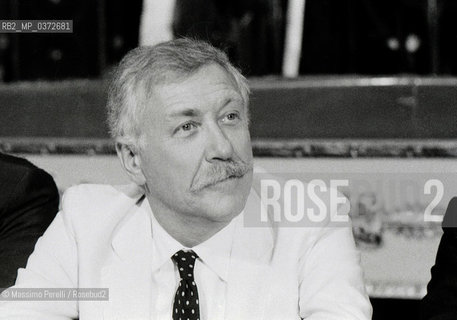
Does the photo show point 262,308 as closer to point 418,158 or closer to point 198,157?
point 198,157

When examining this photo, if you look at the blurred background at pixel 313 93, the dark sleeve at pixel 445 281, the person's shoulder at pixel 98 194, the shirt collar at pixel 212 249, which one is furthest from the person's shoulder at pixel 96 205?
the dark sleeve at pixel 445 281

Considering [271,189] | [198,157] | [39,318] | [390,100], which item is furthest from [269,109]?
[39,318]

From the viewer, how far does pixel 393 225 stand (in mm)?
2115

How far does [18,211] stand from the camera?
170cm

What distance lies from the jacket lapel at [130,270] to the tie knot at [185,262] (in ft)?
0.26

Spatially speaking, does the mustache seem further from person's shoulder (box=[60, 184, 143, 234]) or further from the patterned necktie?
person's shoulder (box=[60, 184, 143, 234])

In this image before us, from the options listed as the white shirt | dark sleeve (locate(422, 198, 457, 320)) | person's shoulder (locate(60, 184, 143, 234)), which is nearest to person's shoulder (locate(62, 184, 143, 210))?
person's shoulder (locate(60, 184, 143, 234))

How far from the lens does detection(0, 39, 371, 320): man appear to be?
1.43m

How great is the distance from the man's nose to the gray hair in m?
0.14

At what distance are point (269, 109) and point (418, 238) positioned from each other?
26.0 inches

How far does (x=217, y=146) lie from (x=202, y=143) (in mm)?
35

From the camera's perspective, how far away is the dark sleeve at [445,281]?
1389 millimetres

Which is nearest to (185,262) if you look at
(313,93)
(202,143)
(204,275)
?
(204,275)

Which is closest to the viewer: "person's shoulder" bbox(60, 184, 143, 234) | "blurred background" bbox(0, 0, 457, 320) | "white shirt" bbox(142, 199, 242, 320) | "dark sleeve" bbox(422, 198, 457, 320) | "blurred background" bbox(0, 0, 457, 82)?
"dark sleeve" bbox(422, 198, 457, 320)
